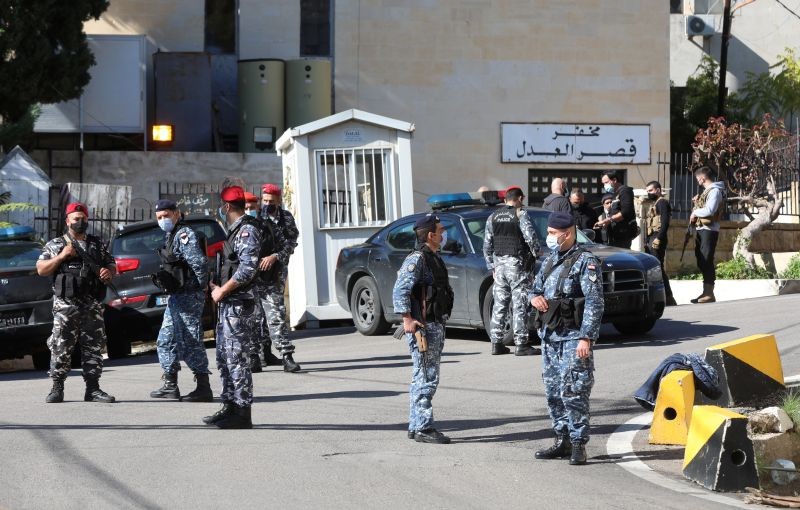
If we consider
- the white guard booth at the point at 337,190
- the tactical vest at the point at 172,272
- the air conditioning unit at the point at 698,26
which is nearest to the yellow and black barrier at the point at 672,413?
the tactical vest at the point at 172,272

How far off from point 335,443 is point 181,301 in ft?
8.34

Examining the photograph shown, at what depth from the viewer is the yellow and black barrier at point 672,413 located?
29.8 ft

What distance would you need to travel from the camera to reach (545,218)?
14.7 m

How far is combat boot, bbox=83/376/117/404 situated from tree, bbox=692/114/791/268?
13389 millimetres

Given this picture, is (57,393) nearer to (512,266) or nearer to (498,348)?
(498,348)

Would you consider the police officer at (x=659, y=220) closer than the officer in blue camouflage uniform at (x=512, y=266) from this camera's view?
No

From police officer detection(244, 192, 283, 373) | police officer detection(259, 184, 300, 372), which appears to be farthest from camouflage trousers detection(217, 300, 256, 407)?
police officer detection(259, 184, 300, 372)

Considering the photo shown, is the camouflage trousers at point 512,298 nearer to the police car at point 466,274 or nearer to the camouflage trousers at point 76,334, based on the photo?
the police car at point 466,274

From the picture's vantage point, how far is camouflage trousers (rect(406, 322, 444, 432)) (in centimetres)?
902

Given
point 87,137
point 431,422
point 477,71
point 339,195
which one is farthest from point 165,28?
point 431,422

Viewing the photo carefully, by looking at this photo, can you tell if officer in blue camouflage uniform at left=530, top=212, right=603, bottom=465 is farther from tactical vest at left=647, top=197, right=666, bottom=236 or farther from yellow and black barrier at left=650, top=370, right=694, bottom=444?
tactical vest at left=647, top=197, right=666, bottom=236

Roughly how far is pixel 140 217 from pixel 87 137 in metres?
3.22

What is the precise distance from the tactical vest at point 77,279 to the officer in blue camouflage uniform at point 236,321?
1769mm

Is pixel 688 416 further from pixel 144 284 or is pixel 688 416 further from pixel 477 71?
pixel 477 71
